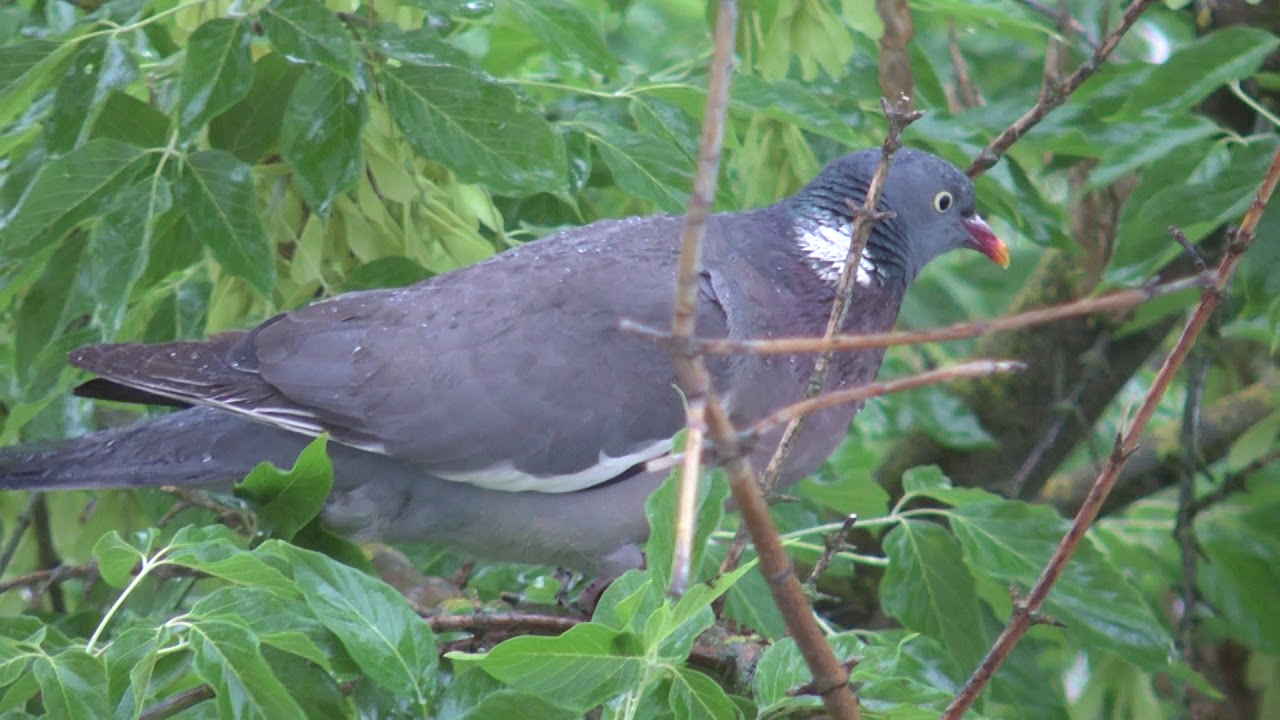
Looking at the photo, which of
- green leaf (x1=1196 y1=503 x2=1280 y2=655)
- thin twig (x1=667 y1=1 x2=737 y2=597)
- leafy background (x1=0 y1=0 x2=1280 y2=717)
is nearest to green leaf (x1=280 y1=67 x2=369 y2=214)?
leafy background (x1=0 y1=0 x2=1280 y2=717)

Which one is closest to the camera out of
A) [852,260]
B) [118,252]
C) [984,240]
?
[852,260]

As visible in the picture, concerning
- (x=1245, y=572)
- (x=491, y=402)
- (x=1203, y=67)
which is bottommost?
(x=1245, y=572)

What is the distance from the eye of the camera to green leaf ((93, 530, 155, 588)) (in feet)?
4.83

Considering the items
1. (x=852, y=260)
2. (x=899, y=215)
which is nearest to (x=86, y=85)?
(x=852, y=260)

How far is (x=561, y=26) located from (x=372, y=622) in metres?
0.98

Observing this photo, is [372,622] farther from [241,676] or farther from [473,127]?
[473,127]

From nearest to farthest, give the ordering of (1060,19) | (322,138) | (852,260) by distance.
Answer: (852,260), (322,138), (1060,19)

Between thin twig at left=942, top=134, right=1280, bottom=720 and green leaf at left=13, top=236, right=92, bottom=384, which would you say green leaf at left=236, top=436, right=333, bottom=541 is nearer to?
green leaf at left=13, top=236, right=92, bottom=384

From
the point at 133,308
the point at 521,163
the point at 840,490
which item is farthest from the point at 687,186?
the point at 133,308

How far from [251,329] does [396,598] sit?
859 millimetres

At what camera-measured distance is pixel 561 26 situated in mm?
2064

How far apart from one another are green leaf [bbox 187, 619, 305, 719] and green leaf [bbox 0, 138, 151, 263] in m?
0.72

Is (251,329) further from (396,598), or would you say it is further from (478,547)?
(396,598)

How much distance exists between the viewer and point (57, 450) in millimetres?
2125
